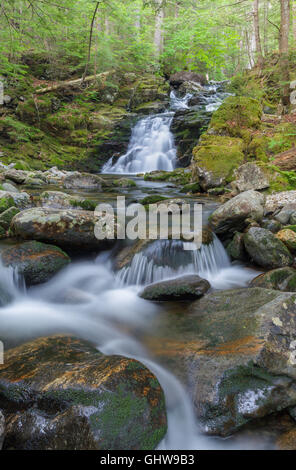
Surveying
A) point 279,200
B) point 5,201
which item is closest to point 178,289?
point 279,200

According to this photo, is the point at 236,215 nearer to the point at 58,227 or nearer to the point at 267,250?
the point at 267,250

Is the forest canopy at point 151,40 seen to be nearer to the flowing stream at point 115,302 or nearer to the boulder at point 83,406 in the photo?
the flowing stream at point 115,302

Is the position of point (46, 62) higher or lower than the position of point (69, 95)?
higher

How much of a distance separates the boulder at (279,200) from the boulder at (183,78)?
18174mm

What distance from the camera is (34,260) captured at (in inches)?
161

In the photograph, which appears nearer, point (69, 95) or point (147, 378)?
point (147, 378)

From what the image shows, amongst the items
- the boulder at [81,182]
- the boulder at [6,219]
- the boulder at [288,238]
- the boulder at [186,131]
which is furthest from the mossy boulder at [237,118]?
the boulder at [6,219]

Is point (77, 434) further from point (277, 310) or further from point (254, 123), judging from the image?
point (254, 123)

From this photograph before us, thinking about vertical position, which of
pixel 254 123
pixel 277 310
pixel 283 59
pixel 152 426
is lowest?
pixel 152 426

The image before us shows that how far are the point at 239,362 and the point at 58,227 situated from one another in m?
3.34

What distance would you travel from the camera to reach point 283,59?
10000mm

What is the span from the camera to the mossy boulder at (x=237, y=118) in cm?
947

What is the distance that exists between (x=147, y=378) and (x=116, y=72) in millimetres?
20983

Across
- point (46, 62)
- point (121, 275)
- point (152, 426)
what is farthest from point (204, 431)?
point (46, 62)
